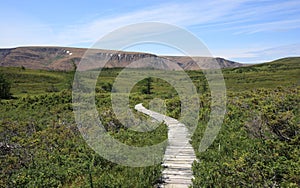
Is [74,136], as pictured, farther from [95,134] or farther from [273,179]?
[273,179]

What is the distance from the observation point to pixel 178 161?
10.9 meters

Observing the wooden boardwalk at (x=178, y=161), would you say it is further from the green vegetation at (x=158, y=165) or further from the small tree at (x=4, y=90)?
the small tree at (x=4, y=90)

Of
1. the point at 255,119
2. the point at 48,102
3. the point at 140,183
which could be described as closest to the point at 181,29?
the point at 255,119

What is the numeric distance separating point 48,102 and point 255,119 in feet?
98.0

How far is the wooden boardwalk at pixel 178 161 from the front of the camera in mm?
8781

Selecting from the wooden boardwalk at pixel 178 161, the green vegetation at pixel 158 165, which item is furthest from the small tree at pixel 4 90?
the wooden boardwalk at pixel 178 161

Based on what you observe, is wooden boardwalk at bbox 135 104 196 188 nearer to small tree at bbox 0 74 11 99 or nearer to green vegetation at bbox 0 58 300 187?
green vegetation at bbox 0 58 300 187

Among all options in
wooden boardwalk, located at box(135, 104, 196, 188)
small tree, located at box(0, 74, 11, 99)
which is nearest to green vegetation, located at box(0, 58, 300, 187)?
wooden boardwalk, located at box(135, 104, 196, 188)

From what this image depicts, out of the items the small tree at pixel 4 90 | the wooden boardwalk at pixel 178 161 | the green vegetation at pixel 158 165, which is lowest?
the wooden boardwalk at pixel 178 161

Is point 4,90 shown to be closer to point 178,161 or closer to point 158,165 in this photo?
point 178,161

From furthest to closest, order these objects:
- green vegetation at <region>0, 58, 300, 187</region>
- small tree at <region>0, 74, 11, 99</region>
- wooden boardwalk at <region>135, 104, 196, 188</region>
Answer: small tree at <region>0, 74, 11, 99</region>
wooden boardwalk at <region>135, 104, 196, 188</region>
green vegetation at <region>0, 58, 300, 187</region>

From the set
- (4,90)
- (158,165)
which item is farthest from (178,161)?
(4,90)

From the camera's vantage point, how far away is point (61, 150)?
35.2 ft

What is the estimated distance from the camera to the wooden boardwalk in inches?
346
